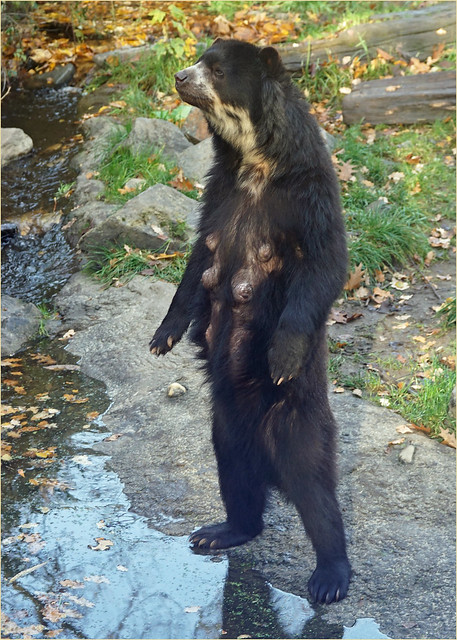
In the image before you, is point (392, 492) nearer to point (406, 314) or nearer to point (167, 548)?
point (167, 548)

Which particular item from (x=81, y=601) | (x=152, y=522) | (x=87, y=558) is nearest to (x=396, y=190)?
(x=152, y=522)

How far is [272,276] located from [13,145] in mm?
6153

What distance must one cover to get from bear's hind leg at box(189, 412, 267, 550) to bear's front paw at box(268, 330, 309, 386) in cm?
54

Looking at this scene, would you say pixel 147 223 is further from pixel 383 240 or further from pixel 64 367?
pixel 383 240

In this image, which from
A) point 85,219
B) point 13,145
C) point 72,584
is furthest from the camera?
point 13,145

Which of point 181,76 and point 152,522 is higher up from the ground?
point 181,76

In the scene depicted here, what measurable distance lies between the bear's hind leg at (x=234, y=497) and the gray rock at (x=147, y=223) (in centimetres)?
338

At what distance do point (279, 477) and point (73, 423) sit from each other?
6.20 feet

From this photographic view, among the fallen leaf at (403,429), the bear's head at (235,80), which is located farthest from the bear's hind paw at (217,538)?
the bear's head at (235,80)

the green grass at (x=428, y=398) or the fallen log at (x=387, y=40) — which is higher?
the fallen log at (x=387, y=40)

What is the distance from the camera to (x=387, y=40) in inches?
379

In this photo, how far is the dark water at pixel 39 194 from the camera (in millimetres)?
7309

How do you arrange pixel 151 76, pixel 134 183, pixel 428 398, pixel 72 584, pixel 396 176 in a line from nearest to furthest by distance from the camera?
pixel 72 584
pixel 428 398
pixel 134 183
pixel 396 176
pixel 151 76

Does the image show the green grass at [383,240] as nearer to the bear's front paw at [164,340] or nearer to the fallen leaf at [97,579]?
the bear's front paw at [164,340]
